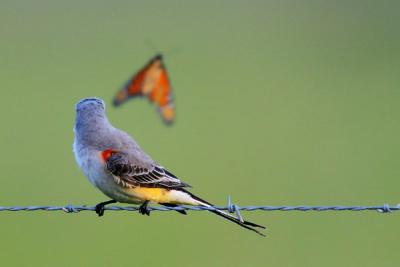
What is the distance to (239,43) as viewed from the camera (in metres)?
23.5

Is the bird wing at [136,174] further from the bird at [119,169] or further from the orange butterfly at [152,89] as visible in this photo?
the orange butterfly at [152,89]

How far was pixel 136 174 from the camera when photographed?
7207mm

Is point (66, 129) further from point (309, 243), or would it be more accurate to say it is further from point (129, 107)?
point (309, 243)

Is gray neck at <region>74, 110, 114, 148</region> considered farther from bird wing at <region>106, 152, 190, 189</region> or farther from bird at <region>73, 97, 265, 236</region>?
bird wing at <region>106, 152, 190, 189</region>

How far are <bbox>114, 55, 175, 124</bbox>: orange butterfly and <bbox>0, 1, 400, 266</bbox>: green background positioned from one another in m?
1.49

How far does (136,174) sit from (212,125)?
9.49 meters

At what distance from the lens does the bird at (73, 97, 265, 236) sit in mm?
7160

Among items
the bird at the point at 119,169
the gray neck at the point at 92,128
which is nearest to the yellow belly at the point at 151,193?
the bird at the point at 119,169

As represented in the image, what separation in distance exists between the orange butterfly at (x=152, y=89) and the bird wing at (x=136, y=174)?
143 inches

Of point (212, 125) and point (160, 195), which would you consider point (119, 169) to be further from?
point (212, 125)

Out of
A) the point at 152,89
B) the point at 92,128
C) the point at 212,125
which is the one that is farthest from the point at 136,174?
the point at 212,125

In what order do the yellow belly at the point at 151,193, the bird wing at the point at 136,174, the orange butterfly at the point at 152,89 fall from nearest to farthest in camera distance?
the bird wing at the point at 136,174 < the yellow belly at the point at 151,193 < the orange butterfly at the point at 152,89

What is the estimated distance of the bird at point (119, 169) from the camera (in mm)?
7160

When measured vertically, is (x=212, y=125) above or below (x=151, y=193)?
above
